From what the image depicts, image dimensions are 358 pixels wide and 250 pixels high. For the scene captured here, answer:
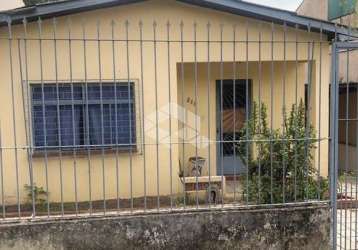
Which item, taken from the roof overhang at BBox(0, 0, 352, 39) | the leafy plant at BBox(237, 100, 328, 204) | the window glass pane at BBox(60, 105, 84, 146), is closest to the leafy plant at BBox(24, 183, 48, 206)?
the window glass pane at BBox(60, 105, 84, 146)

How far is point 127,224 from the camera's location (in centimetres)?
424

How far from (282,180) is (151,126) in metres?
3.17

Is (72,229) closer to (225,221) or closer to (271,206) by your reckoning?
(225,221)

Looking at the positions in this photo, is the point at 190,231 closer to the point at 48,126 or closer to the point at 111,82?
the point at 111,82

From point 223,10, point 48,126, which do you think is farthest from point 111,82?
point 223,10

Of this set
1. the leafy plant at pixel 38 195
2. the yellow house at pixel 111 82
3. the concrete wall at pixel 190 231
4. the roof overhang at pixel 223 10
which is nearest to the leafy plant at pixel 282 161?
the concrete wall at pixel 190 231

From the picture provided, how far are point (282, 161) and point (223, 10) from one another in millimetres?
3618

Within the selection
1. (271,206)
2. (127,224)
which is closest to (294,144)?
(271,206)

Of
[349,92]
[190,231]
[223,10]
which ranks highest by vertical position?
[223,10]

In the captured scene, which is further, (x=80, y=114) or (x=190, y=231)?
(x=80, y=114)

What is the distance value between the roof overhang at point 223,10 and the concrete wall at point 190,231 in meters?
3.43

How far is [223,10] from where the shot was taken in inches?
292

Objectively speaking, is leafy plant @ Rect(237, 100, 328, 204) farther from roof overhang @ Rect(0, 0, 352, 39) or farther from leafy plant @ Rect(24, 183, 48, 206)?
leafy plant @ Rect(24, 183, 48, 206)

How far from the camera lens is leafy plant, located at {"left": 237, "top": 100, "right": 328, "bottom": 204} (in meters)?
4.79
